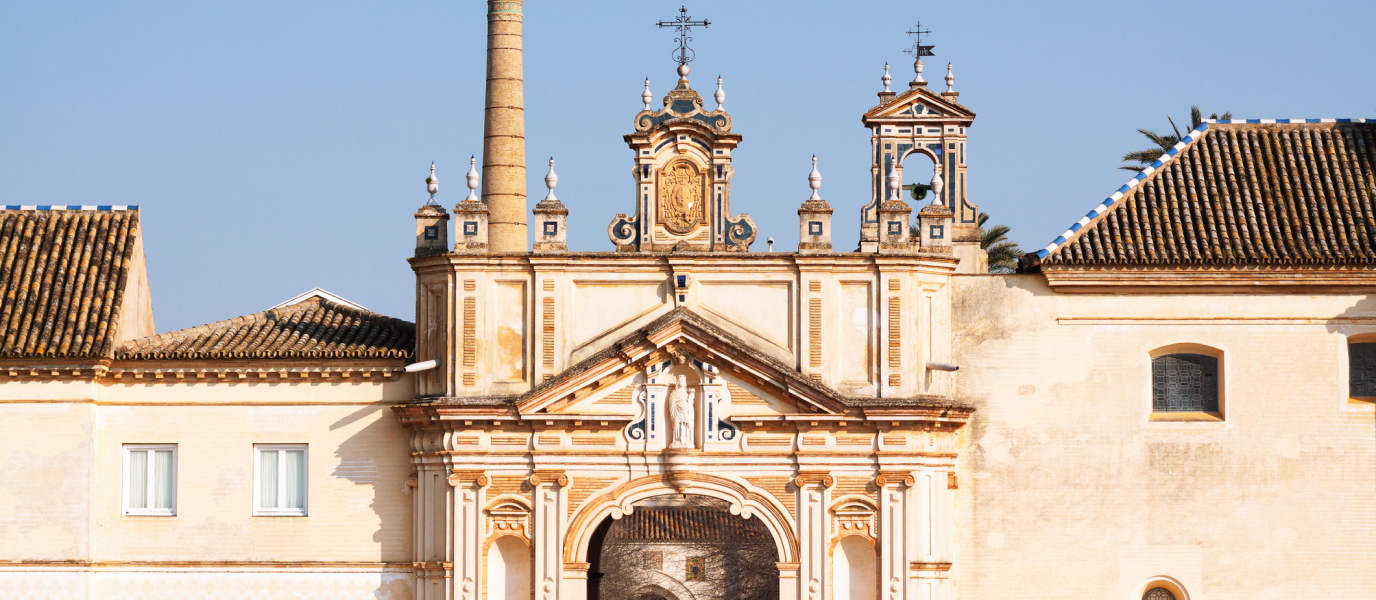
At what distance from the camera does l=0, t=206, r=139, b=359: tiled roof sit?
34.7 meters

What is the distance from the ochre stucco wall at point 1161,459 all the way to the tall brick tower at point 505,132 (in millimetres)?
15115

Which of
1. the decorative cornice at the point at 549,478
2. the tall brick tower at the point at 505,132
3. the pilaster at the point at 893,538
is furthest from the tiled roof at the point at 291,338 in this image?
the tall brick tower at the point at 505,132

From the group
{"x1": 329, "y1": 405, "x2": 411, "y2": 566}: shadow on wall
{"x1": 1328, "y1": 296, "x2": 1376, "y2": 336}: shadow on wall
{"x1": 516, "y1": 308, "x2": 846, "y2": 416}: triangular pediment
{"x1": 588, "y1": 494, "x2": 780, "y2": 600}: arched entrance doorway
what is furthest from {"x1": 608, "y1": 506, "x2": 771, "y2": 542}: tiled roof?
{"x1": 1328, "y1": 296, "x2": 1376, "y2": 336}: shadow on wall

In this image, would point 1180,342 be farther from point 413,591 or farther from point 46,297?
point 46,297

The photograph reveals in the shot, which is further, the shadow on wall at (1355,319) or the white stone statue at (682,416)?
the shadow on wall at (1355,319)

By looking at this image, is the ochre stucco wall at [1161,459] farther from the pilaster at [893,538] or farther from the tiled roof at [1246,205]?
the pilaster at [893,538]

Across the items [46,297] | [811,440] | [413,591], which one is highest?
[46,297]

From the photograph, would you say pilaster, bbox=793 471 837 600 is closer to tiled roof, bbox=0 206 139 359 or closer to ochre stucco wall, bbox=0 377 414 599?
ochre stucco wall, bbox=0 377 414 599

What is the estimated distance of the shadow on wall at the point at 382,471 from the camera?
34.8 meters

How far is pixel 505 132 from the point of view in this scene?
1837 inches

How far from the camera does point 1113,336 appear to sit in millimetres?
34875

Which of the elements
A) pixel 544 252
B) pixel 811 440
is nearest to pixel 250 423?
pixel 544 252

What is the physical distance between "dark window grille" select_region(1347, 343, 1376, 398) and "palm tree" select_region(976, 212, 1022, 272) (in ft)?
70.6

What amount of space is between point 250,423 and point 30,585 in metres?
4.66
